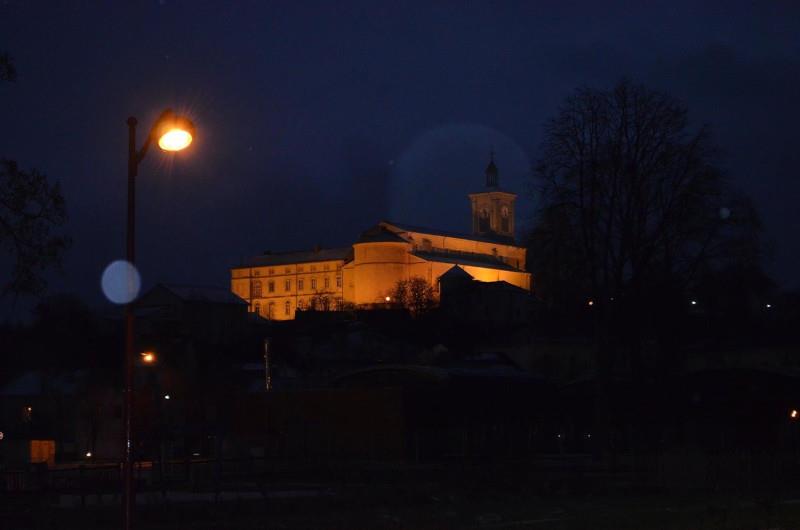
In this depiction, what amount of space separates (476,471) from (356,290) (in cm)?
14475

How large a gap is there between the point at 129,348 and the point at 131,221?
5.63 ft

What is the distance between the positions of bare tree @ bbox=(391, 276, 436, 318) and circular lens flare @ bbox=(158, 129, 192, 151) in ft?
432

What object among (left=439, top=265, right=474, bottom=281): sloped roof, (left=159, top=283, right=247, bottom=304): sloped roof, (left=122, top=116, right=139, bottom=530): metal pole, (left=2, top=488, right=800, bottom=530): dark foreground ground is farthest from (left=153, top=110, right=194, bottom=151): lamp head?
(left=439, top=265, right=474, bottom=281): sloped roof

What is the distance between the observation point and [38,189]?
1850 cm

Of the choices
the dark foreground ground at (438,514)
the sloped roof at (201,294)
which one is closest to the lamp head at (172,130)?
the dark foreground ground at (438,514)

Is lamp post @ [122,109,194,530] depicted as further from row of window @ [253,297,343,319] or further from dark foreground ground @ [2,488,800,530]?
row of window @ [253,297,343,319]

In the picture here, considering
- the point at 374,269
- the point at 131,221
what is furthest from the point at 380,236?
the point at 131,221

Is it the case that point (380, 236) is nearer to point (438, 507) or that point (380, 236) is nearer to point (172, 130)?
point (438, 507)

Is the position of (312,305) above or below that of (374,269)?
below

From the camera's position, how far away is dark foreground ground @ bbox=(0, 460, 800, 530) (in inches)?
884

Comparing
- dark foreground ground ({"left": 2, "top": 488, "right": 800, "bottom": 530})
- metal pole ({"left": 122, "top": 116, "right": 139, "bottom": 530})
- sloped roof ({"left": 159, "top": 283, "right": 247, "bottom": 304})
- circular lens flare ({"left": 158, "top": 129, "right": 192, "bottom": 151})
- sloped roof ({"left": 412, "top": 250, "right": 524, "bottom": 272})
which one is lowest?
dark foreground ground ({"left": 2, "top": 488, "right": 800, "bottom": 530})

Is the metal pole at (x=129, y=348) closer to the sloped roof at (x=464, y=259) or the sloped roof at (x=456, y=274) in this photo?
the sloped roof at (x=456, y=274)

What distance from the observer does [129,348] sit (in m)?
14.5

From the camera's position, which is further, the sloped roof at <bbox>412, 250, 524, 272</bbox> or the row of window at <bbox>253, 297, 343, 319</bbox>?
the row of window at <bbox>253, 297, 343, 319</bbox>
